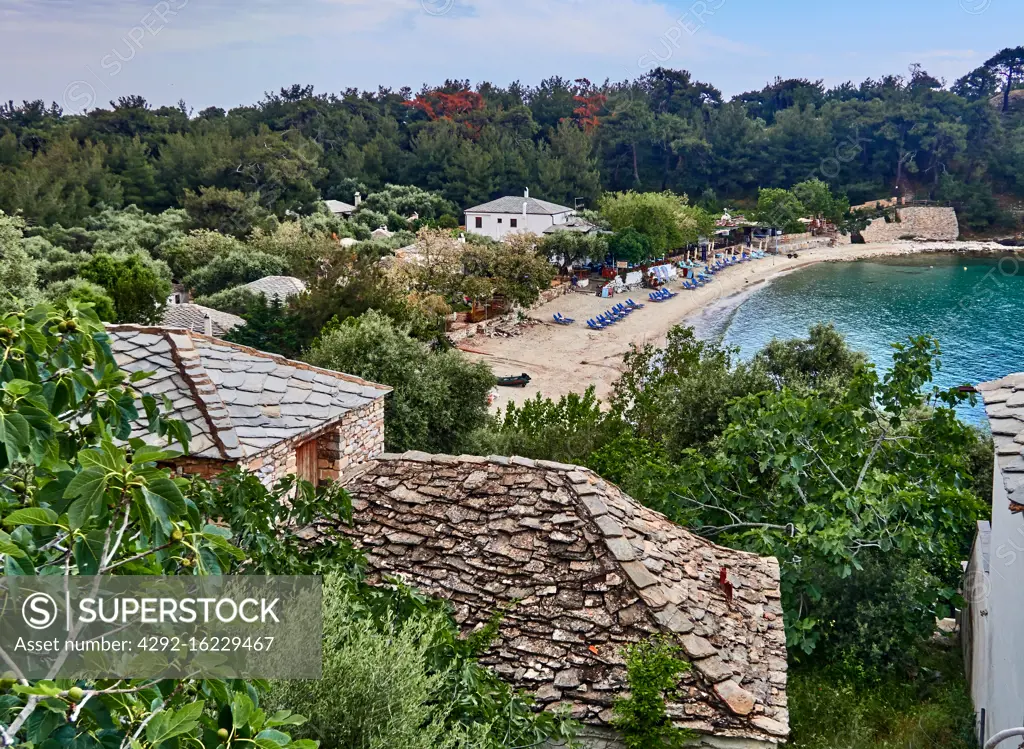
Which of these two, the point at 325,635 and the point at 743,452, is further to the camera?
the point at 743,452

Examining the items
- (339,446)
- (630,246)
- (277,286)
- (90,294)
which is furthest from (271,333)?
(630,246)

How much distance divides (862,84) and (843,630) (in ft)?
424

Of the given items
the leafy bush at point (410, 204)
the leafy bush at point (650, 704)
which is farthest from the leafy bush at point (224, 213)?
the leafy bush at point (650, 704)

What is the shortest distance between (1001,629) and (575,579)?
177 inches

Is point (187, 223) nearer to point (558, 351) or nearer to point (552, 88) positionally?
point (558, 351)

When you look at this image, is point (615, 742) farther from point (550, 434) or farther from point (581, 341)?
point (581, 341)

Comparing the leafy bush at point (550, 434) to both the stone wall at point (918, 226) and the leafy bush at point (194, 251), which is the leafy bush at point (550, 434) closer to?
the leafy bush at point (194, 251)

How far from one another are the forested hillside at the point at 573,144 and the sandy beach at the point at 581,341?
31448 mm

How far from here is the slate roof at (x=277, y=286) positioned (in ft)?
132

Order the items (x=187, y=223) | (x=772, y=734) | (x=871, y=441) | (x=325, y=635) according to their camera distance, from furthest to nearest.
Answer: (x=187, y=223) → (x=871, y=441) → (x=772, y=734) → (x=325, y=635)

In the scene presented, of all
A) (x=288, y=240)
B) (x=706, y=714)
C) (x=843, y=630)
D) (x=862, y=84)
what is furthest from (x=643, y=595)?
(x=862, y=84)

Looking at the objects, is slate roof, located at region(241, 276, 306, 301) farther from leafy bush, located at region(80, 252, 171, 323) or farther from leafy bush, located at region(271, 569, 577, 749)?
leafy bush, located at region(271, 569, 577, 749)

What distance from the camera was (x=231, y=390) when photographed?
10.6m

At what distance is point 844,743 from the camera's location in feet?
31.3
